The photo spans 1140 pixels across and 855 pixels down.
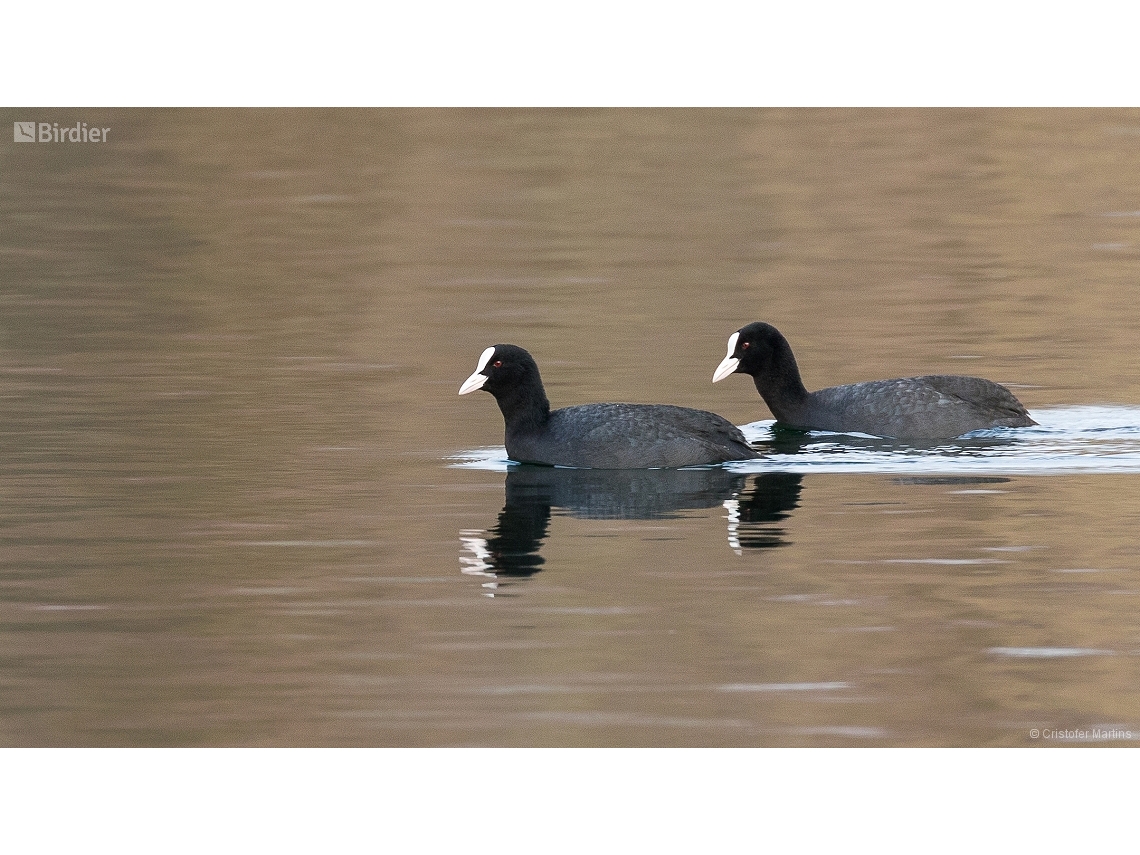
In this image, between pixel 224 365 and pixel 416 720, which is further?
pixel 224 365

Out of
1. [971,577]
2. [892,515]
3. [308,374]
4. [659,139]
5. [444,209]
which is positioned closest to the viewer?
[971,577]

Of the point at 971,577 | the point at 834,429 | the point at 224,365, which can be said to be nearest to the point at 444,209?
the point at 224,365

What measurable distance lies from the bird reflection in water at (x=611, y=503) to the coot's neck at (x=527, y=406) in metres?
0.28

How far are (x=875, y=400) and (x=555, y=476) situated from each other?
9.27 feet

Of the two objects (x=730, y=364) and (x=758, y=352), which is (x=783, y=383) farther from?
(x=730, y=364)

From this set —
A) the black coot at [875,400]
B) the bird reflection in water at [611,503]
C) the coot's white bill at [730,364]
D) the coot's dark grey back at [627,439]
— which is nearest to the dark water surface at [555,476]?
the bird reflection in water at [611,503]

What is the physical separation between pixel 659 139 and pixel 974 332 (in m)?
13.0

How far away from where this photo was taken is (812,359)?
569 inches

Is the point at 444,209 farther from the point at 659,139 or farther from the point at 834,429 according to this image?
the point at 834,429

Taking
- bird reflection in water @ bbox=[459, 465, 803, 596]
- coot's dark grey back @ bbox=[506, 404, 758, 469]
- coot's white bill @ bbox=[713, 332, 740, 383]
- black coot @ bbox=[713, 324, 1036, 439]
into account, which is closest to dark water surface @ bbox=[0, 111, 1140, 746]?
bird reflection in water @ bbox=[459, 465, 803, 596]

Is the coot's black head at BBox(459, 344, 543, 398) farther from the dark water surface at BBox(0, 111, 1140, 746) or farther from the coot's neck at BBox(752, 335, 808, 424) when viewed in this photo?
the coot's neck at BBox(752, 335, 808, 424)

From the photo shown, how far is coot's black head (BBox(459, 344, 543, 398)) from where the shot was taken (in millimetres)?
11141

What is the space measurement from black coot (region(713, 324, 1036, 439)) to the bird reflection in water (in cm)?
169

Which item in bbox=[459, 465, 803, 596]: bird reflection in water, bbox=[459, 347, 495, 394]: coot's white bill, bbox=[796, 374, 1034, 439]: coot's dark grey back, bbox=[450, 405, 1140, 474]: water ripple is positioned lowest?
bbox=[459, 465, 803, 596]: bird reflection in water
